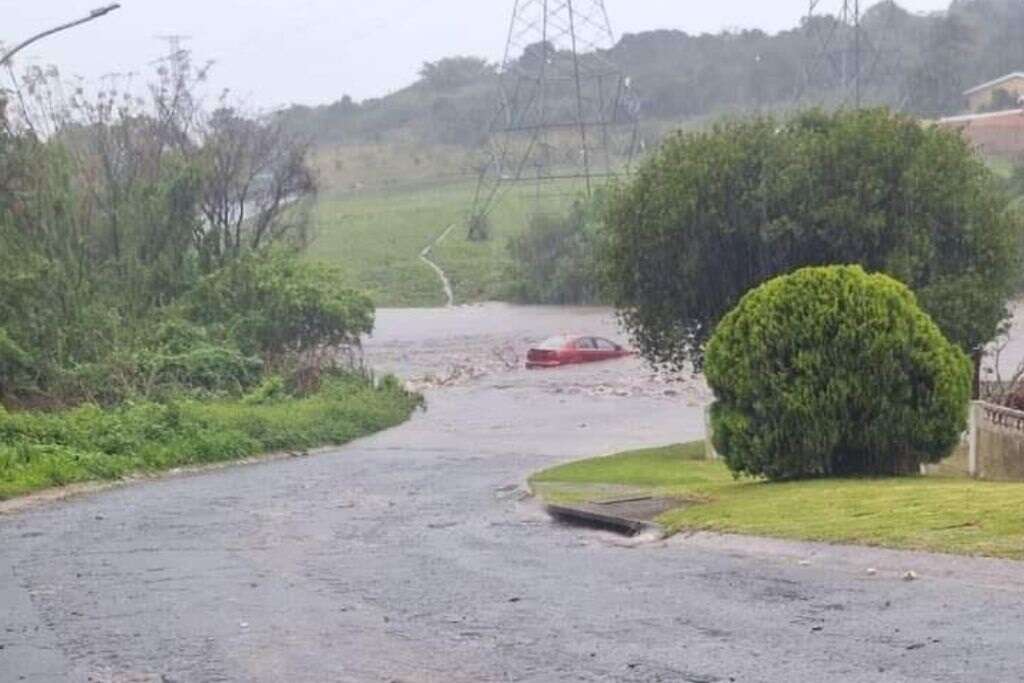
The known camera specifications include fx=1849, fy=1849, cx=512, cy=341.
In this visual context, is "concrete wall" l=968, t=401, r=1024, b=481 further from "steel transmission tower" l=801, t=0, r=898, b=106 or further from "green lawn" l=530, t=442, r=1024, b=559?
"steel transmission tower" l=801, t=0, r=898, b=106

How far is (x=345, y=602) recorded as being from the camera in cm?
1447

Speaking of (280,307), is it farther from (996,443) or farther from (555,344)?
(996,443)

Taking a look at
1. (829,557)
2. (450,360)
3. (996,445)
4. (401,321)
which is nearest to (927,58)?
(401,321)

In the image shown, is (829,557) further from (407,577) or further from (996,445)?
(996,445)

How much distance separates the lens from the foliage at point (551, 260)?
8106cm

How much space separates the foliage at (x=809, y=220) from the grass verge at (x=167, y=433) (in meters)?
9.09

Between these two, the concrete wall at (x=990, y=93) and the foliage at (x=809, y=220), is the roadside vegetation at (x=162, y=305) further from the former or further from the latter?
the concrete wall at (x=990, y=93)

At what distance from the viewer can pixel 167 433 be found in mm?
36281

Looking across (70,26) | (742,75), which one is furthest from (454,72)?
(70,26)

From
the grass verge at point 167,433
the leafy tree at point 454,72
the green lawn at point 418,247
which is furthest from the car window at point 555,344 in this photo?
the leafy tree at point 454,72

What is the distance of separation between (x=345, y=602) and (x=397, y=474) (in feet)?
59.0

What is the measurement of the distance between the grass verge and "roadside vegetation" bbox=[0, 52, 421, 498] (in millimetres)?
52

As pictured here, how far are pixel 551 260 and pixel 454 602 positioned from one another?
7004 centimetres

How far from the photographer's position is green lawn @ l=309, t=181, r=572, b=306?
87.9 metres
